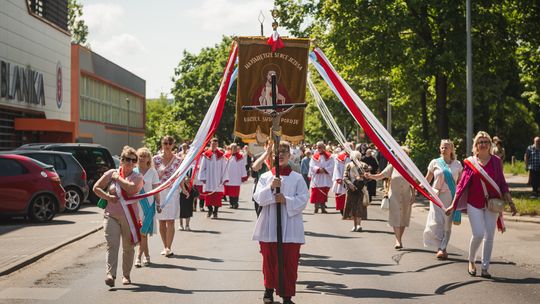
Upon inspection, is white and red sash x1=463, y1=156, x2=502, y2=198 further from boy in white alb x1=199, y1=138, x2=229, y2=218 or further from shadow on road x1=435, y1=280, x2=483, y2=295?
boy in white alb x1=199, y1=138, x2=229, y2=218

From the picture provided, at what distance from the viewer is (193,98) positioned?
71.2m

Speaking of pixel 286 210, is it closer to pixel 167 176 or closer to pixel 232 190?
pixel 167 176

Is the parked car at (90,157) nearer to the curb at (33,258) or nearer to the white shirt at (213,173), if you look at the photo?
the white shirt at (213,173)

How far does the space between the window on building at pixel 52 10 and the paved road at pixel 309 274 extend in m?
27.7

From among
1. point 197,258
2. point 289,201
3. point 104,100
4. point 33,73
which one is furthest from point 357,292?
point 104,100

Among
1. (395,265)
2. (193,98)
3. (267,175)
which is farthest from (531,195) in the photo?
(193,98)

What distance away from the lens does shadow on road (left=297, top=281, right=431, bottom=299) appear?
9.17 m

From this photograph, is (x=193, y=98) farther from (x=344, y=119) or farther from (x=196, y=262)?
(x=196, y=262)

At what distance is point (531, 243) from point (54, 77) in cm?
3335

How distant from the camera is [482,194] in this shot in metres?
10.8

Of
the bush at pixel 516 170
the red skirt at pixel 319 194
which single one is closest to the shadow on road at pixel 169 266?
the red skirt at pixel 319 194

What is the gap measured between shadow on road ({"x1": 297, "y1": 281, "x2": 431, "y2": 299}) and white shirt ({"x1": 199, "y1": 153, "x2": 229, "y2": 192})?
10531 millimetres

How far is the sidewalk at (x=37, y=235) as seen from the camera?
39.8 feet

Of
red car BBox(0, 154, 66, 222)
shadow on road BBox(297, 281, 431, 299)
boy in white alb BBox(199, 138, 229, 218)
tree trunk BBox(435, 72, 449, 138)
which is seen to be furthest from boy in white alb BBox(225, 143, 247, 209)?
shadow on road BBox(297, 281, 431, 299)
